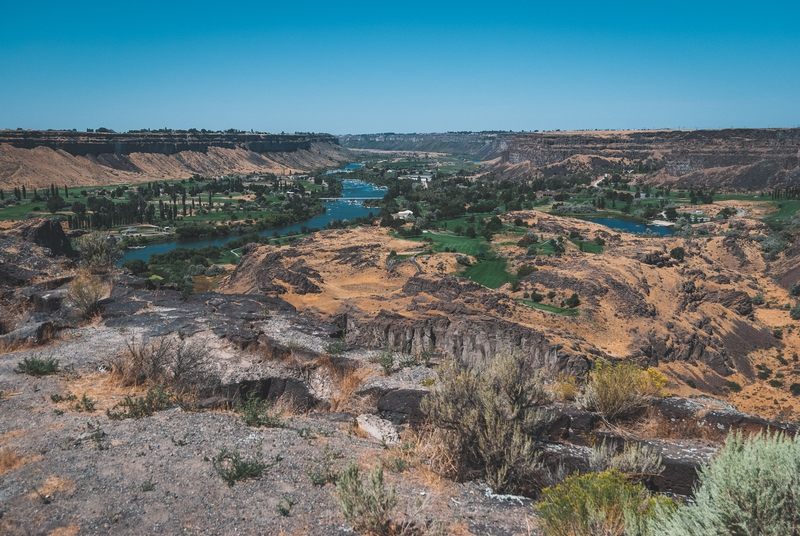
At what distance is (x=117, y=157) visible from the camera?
482ft

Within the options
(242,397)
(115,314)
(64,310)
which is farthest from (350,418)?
(64,310)

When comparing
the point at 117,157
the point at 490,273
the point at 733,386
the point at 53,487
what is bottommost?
the point at 733,386

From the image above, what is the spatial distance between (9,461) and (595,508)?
8384 millimetres

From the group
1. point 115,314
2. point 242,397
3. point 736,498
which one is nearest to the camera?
point 736,498

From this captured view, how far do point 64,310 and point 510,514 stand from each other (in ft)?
51.0

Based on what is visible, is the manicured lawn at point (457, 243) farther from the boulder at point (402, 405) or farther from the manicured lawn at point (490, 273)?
the boulder at point (402, 405)

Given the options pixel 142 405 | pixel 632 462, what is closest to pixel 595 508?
pixel 632 462

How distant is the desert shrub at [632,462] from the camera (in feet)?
24.0

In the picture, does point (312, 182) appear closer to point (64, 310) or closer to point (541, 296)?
point (541, 296)

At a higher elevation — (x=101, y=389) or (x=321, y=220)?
(x=101, y=389)

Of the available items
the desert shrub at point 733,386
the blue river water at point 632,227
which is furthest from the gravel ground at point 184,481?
the blue river water at point 632,227

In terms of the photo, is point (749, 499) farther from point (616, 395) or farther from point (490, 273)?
point (490, 273)

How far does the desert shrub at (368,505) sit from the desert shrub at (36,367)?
8.97 meters

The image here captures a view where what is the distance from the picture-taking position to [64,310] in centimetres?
1669
